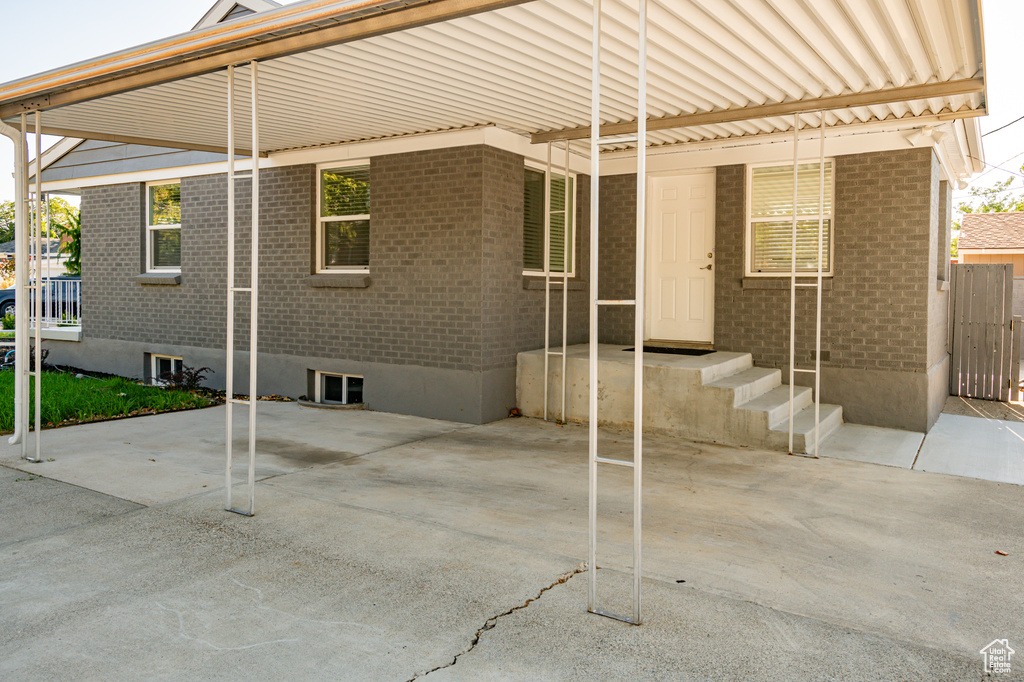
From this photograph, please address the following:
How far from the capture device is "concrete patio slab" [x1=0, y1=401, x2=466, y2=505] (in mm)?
5871

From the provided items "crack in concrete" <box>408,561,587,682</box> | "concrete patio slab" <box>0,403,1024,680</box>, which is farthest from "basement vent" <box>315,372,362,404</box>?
"crack in concrete" <box>408,561,587,682</box>

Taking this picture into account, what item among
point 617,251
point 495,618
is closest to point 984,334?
point 617,251

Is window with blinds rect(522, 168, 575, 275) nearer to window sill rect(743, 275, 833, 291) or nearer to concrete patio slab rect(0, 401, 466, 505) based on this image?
window sill rect(743, 275, 833, 291)

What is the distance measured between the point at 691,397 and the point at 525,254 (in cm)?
294

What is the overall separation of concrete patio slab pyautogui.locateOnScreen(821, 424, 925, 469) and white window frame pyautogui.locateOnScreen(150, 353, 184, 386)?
9.17 metres

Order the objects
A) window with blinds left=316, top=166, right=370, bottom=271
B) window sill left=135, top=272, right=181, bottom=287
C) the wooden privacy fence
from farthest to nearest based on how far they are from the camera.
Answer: window sill left=135, top=272, right=181, bottom=287 < the wooden privacy fence < window with blinds left=316, top=166, right=370, bottom=271

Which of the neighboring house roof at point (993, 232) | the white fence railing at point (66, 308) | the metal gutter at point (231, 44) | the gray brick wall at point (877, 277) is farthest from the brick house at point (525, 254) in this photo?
the neighboring house roof at point (993, 232)

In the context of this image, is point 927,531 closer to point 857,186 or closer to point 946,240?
point 857,186

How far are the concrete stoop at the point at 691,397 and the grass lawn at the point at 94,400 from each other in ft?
14.6

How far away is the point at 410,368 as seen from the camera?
8938 mm

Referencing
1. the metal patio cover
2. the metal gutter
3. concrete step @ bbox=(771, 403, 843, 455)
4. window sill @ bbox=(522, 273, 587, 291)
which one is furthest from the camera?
window sill @ bbox=(522, 273, 587, 291)

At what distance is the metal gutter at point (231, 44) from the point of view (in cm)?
404

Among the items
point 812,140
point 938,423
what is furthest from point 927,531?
point 812,140

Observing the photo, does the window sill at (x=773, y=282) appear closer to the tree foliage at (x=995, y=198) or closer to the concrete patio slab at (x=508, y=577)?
the concrete patio slab at (x=508, y=577)
